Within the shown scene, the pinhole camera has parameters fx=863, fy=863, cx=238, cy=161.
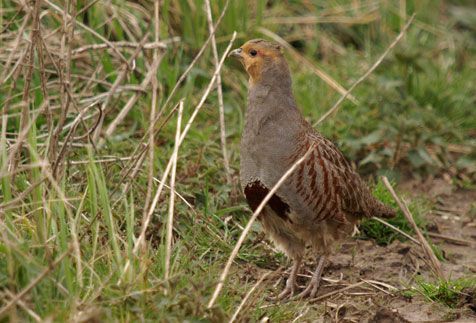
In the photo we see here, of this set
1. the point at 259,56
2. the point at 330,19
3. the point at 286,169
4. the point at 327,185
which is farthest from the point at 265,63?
the point at 330,19

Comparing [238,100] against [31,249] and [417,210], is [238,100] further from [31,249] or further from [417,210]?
[31,249]

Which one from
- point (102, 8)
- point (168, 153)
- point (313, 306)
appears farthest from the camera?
point (102, 8)

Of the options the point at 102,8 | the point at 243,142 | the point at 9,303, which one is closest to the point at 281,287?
the point at 243,142

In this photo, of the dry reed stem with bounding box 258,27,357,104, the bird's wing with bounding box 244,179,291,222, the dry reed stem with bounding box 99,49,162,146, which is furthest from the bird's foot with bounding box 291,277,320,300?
the dry reed stem with bounding box 258,27,357,104

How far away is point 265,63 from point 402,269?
128cm

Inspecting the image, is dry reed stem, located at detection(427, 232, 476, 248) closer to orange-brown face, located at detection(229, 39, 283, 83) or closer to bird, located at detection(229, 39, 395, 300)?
bird, located at detection(229, 39, 395, 300)

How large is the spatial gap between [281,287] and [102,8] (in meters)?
2.11

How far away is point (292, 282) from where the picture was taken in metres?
4.07

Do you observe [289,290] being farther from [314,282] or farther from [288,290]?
[314,282]

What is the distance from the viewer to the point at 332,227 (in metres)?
4.05

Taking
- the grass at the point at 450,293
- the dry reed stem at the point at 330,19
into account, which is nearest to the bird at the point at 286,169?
the grass at the point at 450,293

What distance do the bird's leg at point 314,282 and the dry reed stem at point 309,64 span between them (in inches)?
69.1

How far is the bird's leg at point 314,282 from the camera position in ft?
13.1

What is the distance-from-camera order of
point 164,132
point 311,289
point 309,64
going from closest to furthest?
point 311,289 → point 164,132 → point 309,64
